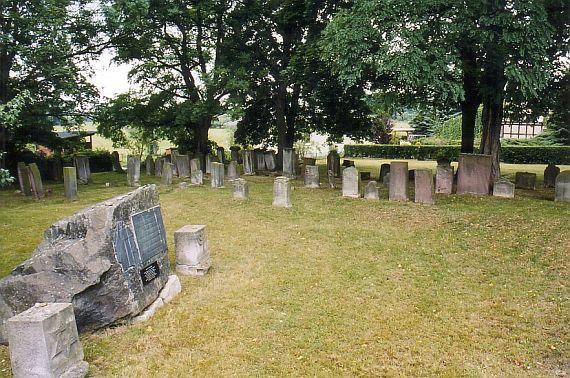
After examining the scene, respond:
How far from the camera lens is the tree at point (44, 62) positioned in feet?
45.7

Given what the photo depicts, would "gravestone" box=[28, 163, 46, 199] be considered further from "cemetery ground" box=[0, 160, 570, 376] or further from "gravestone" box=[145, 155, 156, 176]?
"gravestone" box=[145, 155, 156, 176]

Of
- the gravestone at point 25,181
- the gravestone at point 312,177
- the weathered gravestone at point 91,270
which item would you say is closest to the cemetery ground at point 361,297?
the weathered gravestone at point 91,270

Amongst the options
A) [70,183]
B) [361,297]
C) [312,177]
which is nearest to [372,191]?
[312,177]

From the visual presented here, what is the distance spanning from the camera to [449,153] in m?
31.2

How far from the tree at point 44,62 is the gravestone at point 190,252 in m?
7.92

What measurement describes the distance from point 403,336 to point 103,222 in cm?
394

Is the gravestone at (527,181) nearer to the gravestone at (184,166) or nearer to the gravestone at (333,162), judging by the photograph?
the gravestone at (333,162)

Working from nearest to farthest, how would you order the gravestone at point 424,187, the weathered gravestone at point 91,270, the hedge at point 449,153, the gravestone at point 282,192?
the weathered gravestone at point 91,270, the gravestone at point 424,187, the gravestone at point 282,192, the hedge at point 449,153

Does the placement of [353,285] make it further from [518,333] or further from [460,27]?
[460,27]

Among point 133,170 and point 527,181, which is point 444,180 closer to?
point 527,181

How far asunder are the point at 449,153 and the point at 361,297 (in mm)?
27151

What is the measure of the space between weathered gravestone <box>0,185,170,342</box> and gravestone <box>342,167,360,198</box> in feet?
28.1

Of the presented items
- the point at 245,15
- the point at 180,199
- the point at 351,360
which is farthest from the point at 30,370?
the point at 245,15

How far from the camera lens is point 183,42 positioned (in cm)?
2061
